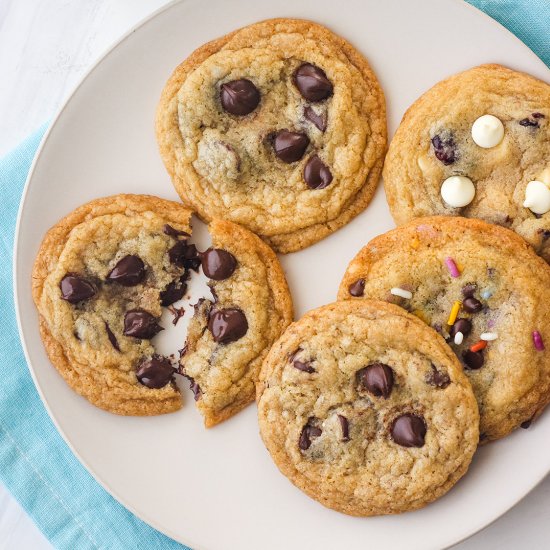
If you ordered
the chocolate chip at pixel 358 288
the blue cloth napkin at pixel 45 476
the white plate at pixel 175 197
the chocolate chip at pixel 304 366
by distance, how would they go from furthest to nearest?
the blue cloth napkin at pixel 45 476, the white plate at pixel 175 197, the chocolate chip at pixel 358 288, the chocolate chip at pixel 304 366

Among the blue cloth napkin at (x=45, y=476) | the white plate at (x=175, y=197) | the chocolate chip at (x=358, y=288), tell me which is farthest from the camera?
the blue cloth napkin at (x=45, y=476)

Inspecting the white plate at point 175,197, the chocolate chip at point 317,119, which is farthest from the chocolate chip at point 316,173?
the white plate at point 175,197

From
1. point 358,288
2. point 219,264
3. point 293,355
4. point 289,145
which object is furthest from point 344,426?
point 289,145

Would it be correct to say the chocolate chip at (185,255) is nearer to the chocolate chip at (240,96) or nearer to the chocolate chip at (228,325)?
the chocolate chip at (228,325)

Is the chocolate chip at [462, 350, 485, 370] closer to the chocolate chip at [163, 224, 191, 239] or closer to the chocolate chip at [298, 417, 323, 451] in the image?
the chocolate chip at [298, 417, 323, 451]

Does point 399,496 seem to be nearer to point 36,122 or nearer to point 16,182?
point 16,182

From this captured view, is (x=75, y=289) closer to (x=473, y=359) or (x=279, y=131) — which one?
(x=279, y=131)
